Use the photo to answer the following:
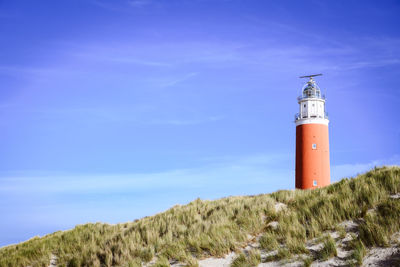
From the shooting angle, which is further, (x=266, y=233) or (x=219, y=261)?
(x=266, y=233)

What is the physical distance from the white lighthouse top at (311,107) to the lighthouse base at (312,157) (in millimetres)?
562

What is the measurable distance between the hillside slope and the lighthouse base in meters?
18.1

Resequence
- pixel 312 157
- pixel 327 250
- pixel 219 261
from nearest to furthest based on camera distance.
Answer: pixel 327 250
pixel 219 261
pixel 312 157

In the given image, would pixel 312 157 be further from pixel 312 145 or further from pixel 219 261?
pixel 219 261

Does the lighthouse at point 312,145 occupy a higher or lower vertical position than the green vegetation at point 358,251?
higher

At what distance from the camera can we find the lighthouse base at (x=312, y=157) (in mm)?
32312

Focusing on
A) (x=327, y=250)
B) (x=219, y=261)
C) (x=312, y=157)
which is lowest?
(x=219, y=261)

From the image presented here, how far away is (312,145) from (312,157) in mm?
A: 1139

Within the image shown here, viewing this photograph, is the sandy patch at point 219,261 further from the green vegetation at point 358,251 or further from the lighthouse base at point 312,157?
the lighthouse base at point 312,157

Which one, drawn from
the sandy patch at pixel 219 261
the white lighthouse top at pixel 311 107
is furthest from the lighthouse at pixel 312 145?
the sandy patch at pixel 219 261

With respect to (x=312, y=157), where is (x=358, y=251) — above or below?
below

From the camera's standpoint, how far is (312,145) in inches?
1288

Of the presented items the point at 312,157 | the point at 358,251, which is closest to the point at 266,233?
the point at 358,251

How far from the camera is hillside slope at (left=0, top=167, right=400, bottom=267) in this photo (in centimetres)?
948
